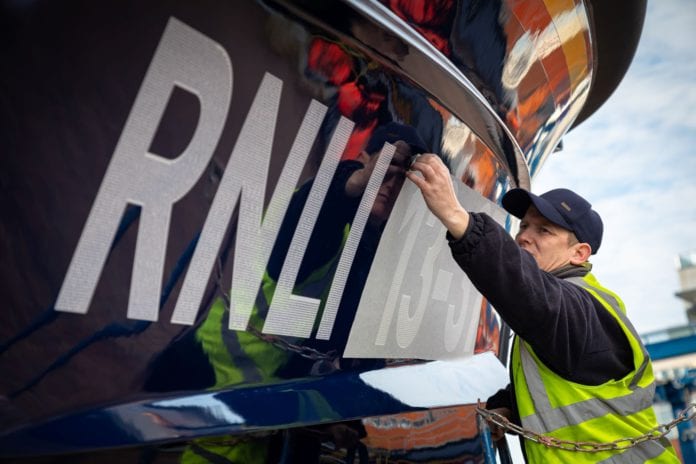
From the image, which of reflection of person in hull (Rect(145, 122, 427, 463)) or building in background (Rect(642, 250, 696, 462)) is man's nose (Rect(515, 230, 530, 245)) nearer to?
reflection of person in hull (Rect(145, 122, 427, 463))

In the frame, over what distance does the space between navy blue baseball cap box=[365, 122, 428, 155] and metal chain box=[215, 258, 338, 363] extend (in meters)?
0.38

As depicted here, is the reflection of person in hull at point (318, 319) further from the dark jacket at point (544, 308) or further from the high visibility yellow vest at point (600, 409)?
the high visibility yellow vest at point (600, 409)

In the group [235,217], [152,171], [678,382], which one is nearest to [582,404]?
[235,217]

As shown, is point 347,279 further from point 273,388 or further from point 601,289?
point 601,289

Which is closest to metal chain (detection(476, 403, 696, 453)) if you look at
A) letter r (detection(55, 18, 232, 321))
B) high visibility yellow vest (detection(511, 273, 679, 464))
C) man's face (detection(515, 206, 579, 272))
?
high visibility yellow vest (detection(511, 273, 679, 464))

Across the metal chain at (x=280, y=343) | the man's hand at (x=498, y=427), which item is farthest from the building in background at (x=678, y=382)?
the metal chain at (x=280, y=343)

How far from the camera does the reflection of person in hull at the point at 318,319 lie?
100 cm

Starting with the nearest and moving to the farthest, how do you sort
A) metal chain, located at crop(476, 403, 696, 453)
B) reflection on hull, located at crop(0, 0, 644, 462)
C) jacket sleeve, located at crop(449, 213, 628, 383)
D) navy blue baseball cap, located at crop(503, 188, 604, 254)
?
reflection on hull, located at crop(0, 0, 644, 462)
jacket sleeve, located at crop(449, 213, 628, 383)
metal chain, located at crop(476, 403, 696, 453)
navy blue baseball cap, located at crop(503, 188, 604, 254)

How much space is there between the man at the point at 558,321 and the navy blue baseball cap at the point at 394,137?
0.03 m

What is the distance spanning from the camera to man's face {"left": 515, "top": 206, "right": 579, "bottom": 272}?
1587 mm

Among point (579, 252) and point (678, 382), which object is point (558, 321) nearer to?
point (579, 252)

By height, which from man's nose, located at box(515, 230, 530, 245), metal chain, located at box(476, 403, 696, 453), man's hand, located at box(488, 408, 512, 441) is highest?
man's nose, located at box(515, 230, 530, 245)

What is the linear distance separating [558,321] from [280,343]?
534 mm

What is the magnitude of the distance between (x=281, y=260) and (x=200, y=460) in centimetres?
35
